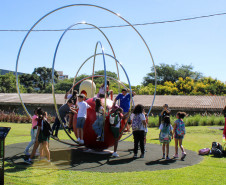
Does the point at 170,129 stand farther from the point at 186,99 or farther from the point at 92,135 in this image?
the point at 186,99

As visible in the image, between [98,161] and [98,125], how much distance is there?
1.30 m

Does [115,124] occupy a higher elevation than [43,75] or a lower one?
lower

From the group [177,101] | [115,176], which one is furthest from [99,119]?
[177,101]

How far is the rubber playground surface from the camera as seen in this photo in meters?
7.66

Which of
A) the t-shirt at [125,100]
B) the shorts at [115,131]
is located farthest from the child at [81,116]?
the t-shirt at [125,100]

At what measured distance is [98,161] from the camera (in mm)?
8484

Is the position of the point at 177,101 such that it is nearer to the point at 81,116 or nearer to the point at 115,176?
the point at 81,116

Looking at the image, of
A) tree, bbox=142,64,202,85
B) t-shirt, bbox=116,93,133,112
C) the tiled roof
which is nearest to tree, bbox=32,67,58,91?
tree, bbox=142,64,202,85

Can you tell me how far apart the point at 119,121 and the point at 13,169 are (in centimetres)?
368

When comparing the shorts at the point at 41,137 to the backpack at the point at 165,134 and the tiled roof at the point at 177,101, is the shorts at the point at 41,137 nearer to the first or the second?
the backpack at the point at 165,134

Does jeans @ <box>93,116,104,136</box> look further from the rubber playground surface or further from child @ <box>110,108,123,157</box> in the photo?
the rubber playground surface

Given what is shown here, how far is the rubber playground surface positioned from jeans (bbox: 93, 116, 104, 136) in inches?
32.0

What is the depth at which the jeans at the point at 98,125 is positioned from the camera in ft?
30.5

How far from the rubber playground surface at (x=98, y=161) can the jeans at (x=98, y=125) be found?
2.67 feet
